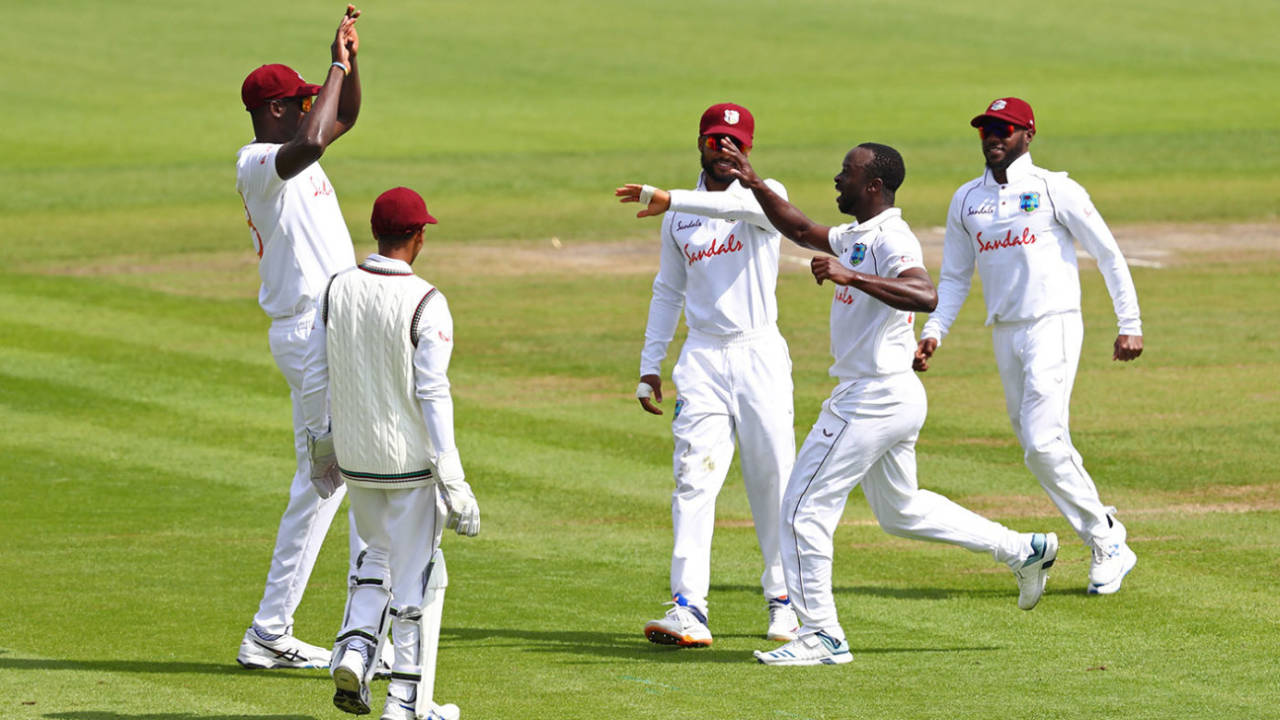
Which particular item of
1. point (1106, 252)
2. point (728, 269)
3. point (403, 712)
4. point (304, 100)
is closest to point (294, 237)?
point (304, 100)

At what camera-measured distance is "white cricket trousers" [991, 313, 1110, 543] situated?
35.5ft

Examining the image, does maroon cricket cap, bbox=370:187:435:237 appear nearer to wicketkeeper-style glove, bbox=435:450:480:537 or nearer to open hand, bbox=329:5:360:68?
wicketkeeper-style glove, bbox=435:450:480:537

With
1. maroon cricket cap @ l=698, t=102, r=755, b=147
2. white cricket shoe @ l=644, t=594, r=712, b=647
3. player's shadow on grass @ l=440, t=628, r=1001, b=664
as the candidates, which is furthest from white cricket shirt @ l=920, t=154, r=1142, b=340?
white cricket shoe @ l=644, t=594, r=712, b=647

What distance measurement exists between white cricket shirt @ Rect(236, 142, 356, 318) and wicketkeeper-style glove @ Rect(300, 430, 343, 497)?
101 centimetres

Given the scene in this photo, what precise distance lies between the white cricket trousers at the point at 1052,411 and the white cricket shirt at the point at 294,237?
13.0 ft

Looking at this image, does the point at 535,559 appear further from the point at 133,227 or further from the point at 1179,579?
the point at 133,227

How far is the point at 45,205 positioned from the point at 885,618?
27.6 m

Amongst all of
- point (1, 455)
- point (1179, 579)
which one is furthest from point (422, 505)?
point (1, 455)

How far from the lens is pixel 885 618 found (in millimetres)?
10117

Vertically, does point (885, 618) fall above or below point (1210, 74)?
below

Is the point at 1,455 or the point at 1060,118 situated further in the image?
Answer: the point at 1060,118

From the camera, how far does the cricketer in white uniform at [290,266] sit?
9.07 meters

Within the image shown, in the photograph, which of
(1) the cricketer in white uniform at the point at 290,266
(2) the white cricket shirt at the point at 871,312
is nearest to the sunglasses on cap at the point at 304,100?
(1) the cricketer in white uniform at the point at 290,266

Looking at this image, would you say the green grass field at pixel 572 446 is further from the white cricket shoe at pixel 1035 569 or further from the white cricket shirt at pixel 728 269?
the white cricket shirt at pixel 728 269
